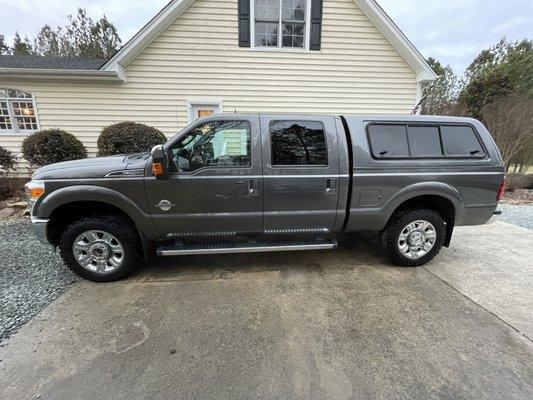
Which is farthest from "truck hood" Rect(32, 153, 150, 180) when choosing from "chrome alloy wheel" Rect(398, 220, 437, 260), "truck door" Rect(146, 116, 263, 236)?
"chrome alloy wheel" Rect(398, 220, 437, 260)

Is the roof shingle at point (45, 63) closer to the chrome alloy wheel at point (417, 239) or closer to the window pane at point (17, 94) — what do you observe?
the window pane at point (17, 94)

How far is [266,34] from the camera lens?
860 centimetres

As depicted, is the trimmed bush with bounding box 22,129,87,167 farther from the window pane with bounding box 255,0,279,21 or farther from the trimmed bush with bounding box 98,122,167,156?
the window pane with bounding box 255,0,279,21

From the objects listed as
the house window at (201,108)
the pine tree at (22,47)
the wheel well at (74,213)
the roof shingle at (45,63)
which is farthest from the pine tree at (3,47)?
the wheel well at (74,213)

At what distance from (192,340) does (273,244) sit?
1460 millimetres

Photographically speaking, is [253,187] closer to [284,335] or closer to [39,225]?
[284,335]

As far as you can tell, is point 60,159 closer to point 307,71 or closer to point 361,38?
point 307,71

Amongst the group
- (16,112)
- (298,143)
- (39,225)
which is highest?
(16,112)

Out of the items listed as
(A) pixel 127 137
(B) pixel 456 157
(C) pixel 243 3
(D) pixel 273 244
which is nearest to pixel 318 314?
(D) pixel 273 244

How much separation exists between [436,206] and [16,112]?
1174cm

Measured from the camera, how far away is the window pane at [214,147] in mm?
3156

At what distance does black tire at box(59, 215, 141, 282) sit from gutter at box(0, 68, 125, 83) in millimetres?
6532

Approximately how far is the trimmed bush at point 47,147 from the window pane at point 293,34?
706 centimetres

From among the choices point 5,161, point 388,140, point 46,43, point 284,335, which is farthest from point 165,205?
point 46,43
